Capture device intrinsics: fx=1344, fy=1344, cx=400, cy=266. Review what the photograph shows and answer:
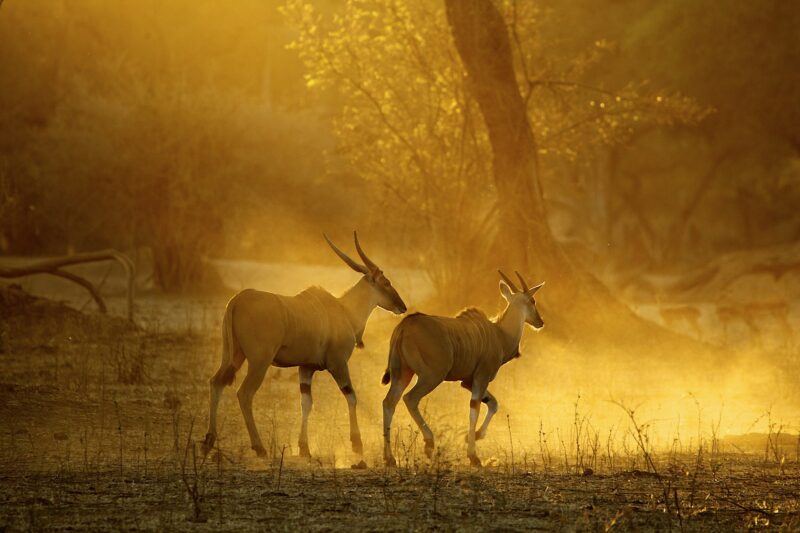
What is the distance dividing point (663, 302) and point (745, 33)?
7.51 meters

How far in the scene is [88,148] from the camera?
3153 cm

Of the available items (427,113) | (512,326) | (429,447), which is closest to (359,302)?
(512,326)

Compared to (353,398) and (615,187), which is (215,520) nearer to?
(353,398)

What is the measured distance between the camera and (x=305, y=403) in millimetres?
10680

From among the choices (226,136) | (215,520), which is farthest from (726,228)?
(215,520)

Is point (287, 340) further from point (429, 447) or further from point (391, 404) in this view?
point (429, 447)

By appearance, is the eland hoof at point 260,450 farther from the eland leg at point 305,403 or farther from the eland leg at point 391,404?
the eland leg at point 391,404

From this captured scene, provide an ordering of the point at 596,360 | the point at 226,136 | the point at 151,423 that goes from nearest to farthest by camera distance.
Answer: the point at 151,423 → the point at 596,360 → the point at 226,136

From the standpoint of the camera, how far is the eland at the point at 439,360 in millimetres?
10078

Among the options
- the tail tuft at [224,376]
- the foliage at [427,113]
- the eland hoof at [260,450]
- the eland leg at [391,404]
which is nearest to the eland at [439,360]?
the eland leg at [391,404]

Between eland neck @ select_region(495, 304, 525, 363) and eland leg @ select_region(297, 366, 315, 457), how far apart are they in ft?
5.75

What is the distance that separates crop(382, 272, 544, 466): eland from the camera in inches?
397

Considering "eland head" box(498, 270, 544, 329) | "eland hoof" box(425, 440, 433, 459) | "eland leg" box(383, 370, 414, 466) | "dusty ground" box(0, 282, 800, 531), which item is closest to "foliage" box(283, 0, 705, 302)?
"dusty ground" box(0, 282, 800, 531)

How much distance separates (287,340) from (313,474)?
5.19ft
